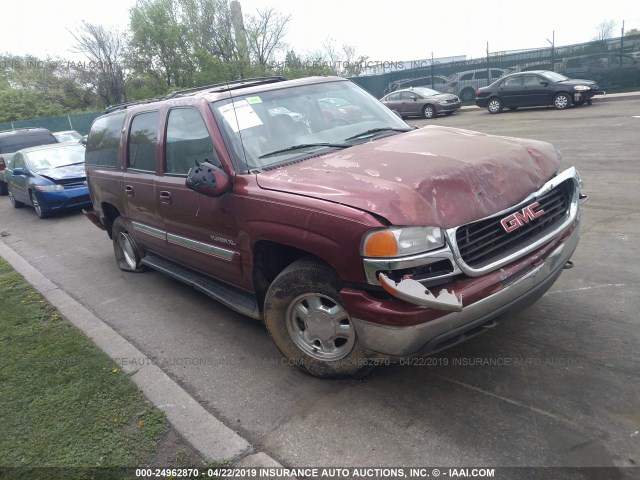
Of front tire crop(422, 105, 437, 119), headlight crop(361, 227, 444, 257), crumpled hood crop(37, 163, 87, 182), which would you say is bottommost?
front tire crop(422, 105, 437, 119)

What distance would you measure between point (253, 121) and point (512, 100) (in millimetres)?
18072

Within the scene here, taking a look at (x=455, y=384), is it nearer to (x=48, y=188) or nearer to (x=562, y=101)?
(x=48, y=188)

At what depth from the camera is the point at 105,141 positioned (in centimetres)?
590

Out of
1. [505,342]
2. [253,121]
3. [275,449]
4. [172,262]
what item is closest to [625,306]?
[505,342]

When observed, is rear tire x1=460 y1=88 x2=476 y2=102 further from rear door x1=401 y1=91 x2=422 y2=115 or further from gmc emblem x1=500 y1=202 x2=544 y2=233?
gmc emblem x1=500 y1=202 x2=544 y2=233

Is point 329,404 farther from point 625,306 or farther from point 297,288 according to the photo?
point 625,306

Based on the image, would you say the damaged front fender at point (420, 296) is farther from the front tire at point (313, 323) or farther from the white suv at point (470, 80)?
the white suv at point (470, 80)

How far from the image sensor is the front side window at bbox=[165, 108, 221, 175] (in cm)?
396

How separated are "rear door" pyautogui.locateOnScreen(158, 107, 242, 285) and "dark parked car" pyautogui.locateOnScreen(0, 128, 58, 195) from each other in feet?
43.2

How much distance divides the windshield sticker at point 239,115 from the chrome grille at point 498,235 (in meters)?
1.88

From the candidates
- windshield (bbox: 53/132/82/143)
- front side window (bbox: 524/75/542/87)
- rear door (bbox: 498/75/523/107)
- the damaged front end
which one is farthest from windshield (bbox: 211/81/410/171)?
windshield (bbox: 53/132/82/143)

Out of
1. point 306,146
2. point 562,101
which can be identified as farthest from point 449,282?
point 562,101

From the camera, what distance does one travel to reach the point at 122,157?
5.35 m

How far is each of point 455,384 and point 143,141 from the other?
141 inches
